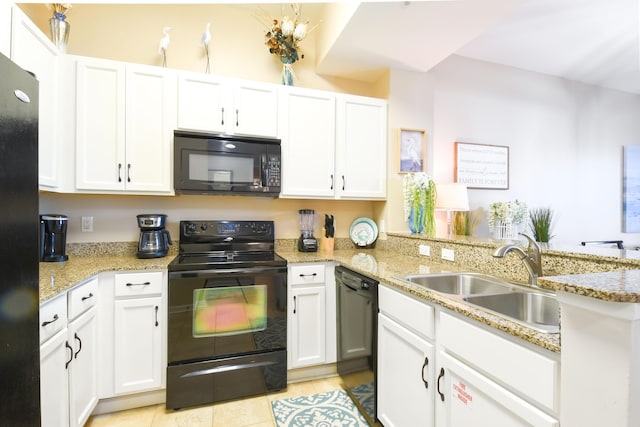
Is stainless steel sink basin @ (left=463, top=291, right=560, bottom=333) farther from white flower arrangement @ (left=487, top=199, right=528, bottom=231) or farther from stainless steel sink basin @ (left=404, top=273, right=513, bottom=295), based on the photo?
white flower arrangement @ (left=487, top=199, right=528, bottom=231)

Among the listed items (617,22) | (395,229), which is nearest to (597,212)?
(617,22)

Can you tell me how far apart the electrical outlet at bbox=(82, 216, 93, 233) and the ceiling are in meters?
2.21

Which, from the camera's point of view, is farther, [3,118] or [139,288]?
[139,288]

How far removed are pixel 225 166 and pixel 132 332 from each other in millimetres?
1191

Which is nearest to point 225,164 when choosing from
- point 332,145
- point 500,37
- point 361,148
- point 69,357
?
point 332,145

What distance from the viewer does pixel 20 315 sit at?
2.63 ft

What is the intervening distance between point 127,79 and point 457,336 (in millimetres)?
2400

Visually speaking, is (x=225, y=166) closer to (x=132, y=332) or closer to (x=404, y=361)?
(x=132, y=332)

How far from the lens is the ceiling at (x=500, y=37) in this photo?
1.82m

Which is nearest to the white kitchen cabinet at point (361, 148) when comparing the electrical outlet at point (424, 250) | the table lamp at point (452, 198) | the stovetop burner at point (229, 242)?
the table lamp at point (452, 198)

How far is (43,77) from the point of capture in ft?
5.40

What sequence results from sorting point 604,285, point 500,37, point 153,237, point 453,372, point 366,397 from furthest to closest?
point 500,37 < point 153,237 < point 366,397 < point 453,372 < point 604,285

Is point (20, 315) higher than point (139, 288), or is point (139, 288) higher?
point (20, 315)

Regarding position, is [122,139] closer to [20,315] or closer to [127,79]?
[127,79]
